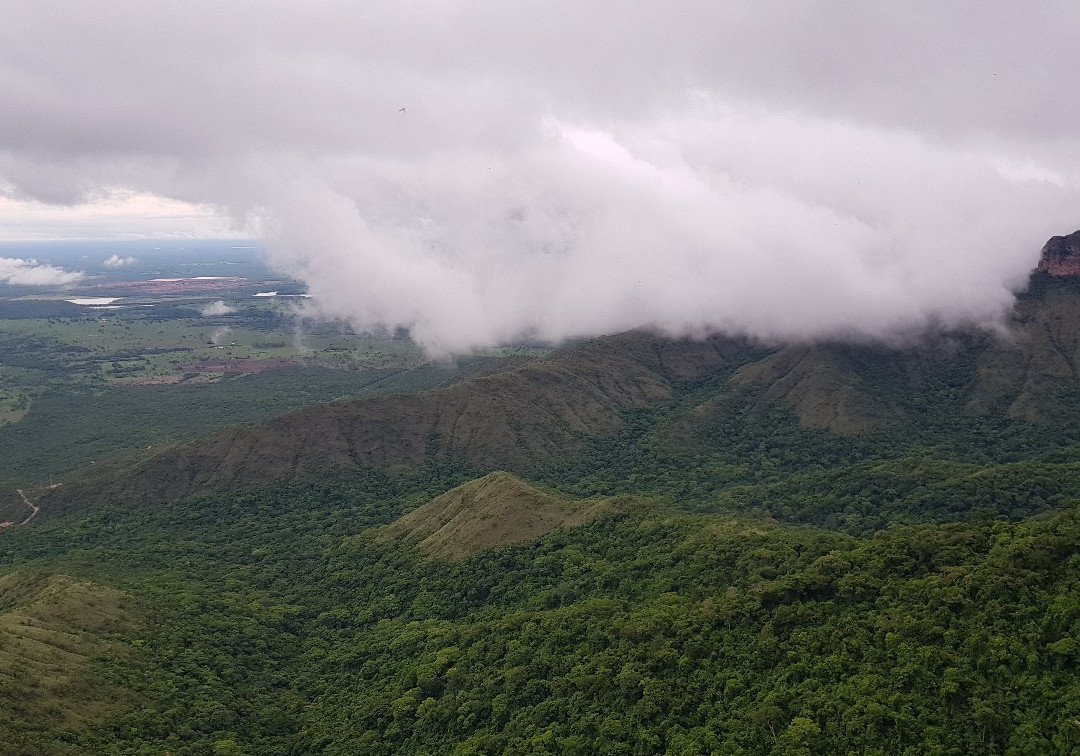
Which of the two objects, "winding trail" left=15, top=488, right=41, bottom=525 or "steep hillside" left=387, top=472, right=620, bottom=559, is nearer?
"steep hillside" left=387, top=472, right=620, bottom=559

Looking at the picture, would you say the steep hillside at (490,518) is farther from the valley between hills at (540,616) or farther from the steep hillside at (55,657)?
the steep hillside at (55,657)

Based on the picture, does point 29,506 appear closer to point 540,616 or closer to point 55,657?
point 55,657

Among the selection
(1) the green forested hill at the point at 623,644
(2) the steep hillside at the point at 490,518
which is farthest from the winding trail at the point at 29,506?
(2) the steep hillside at the point at 490,518

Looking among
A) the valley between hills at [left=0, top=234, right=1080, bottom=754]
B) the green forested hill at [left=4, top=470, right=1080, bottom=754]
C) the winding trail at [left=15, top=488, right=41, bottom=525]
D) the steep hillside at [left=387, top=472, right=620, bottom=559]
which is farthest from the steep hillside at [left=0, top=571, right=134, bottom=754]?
the winding trail at [left=15, top=488, right=41, bottom=525]

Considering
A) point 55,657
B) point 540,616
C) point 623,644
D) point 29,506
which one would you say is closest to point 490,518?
point 540,616

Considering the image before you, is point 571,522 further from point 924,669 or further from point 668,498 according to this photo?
point 924,669

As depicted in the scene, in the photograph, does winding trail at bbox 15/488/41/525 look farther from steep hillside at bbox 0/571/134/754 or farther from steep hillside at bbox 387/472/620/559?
steep hillside at bbox 387/472/620/559

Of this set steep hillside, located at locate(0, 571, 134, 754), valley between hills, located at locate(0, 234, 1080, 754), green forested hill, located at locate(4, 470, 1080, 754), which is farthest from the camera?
steep hillside, located at locate(0, 571, 134, 754)
